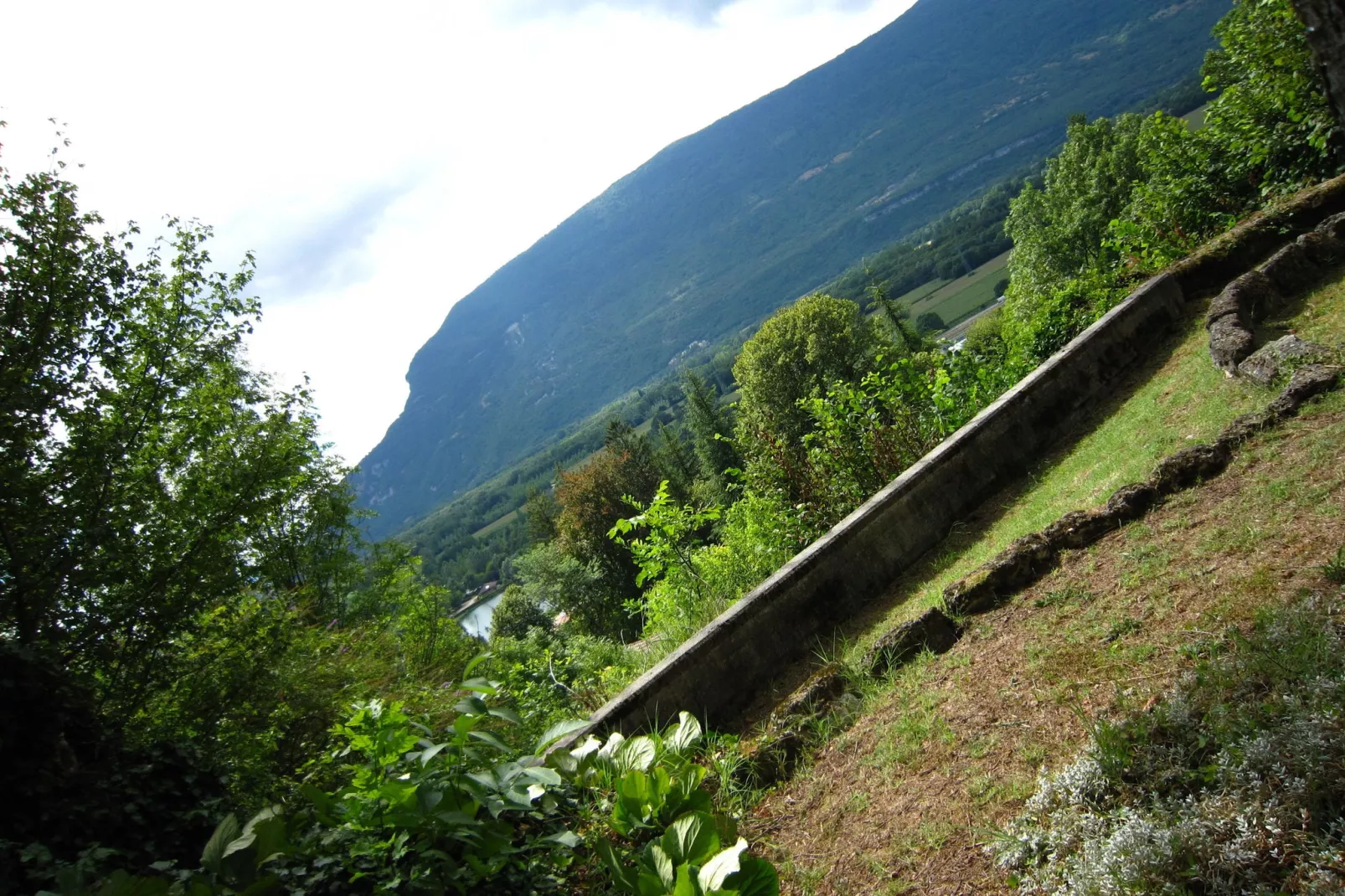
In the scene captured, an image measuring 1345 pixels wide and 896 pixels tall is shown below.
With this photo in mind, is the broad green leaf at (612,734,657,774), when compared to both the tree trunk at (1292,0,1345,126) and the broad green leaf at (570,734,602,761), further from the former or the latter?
the tree trunk at (1292,0,1345,126)

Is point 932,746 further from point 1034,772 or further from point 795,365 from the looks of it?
point 795,365

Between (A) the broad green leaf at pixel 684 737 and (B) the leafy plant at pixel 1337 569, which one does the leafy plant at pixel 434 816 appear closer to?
(A) the broad green leaf at pixel 684 737

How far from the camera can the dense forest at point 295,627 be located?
2.78 metres

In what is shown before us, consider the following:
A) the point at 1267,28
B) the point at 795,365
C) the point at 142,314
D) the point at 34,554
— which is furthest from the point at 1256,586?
Answer: the point at 795,365

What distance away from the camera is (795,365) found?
4562 centimetres

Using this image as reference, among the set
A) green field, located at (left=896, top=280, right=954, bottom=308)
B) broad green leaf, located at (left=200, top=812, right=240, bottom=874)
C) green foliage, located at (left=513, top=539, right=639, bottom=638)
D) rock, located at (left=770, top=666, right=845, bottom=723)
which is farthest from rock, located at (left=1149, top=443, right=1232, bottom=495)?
green field, located at (left=896, top=280, right=954, bottom=308)

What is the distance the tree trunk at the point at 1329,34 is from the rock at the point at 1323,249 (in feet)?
9.71

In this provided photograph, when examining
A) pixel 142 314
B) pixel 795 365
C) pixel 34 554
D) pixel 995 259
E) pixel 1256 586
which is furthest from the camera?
pixel 995 259

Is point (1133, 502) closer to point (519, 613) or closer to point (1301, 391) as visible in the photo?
point (1301, 391)

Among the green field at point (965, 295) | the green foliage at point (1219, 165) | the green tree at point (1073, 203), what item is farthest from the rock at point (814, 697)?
the green field at point (965, 295)

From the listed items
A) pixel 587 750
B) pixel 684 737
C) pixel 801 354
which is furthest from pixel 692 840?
pixel 801 354

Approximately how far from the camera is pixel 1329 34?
14.1ft

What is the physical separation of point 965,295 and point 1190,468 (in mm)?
112751

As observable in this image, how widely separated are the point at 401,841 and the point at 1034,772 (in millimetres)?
2345
